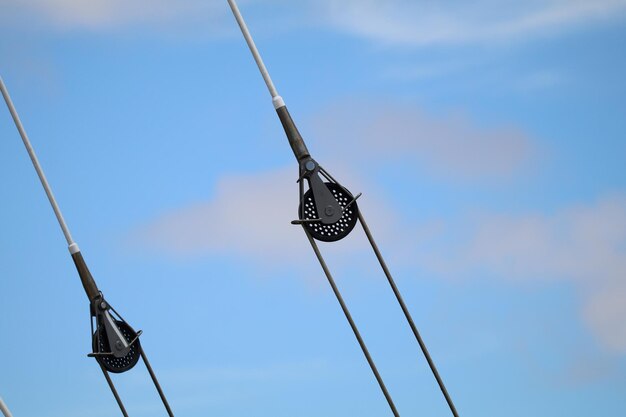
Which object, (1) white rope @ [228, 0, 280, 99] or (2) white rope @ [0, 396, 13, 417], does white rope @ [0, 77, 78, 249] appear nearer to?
(2) white rope @ [0, 396, 13, 417]

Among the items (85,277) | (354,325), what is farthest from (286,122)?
(85,277)

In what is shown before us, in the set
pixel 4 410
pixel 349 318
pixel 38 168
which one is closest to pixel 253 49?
pixel 349 318

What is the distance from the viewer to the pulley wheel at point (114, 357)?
14281 millimetres

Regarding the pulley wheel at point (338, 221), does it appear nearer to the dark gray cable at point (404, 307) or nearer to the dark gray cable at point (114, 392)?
the dark gray cable at point (404, 307)

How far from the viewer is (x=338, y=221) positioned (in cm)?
1084

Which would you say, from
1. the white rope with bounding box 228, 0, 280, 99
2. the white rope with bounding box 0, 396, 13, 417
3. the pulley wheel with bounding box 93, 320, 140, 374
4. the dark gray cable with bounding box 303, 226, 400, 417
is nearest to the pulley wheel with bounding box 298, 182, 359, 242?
the dark gray cable with bounding box 303, 226, 400, 417

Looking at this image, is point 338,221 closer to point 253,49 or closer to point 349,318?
point 349,318

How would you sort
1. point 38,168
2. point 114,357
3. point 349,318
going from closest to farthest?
point 349,318 < point 114,357 < point 38,168

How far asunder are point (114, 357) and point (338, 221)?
443cm

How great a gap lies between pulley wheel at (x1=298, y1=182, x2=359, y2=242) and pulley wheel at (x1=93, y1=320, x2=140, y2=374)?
4187 millimetres

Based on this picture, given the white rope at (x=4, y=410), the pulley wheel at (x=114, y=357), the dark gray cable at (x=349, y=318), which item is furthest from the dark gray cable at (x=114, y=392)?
the dark gray cable at (x=349, y=318)

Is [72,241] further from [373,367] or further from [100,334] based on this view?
[373,367]

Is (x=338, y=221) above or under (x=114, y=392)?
above

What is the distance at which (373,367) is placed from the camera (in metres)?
10.8
